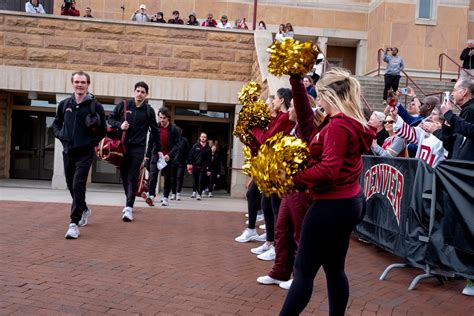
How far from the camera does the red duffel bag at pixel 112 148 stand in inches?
322

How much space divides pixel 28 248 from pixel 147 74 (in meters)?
9.61

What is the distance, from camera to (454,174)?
5461 mm

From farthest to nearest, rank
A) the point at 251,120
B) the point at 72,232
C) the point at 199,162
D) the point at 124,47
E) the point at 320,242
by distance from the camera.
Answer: the point at 124,47 → the point at 199,162 → the point at 72,232 → the point at 251,120 → the point at 320,242

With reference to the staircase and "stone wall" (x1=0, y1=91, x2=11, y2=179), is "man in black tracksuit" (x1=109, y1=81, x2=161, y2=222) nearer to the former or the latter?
the staircase

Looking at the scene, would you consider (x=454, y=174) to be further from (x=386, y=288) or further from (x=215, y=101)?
(x=215, y=101)

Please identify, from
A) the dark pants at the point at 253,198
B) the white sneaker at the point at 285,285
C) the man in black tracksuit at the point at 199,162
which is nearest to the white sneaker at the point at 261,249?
the dark pants at the point at 253,198

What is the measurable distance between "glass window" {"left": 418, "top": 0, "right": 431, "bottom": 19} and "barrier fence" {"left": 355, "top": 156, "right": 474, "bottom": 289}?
18.0 meters

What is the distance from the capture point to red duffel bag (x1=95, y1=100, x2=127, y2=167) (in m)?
8.19

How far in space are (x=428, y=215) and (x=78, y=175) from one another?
4.31 metres

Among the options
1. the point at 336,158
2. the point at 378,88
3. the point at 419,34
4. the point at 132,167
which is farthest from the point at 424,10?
the point at 336,158

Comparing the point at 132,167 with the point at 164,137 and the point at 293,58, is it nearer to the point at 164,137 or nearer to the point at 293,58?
the point at 164,137

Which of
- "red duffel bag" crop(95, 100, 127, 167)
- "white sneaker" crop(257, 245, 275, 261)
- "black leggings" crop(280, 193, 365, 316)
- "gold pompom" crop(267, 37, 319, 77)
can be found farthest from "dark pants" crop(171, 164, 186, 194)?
"black leggings" crop(280, 193, 365, 316)

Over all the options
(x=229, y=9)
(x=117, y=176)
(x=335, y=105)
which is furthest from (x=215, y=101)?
(x=335, y=105)

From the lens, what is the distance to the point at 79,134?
7.22 m
